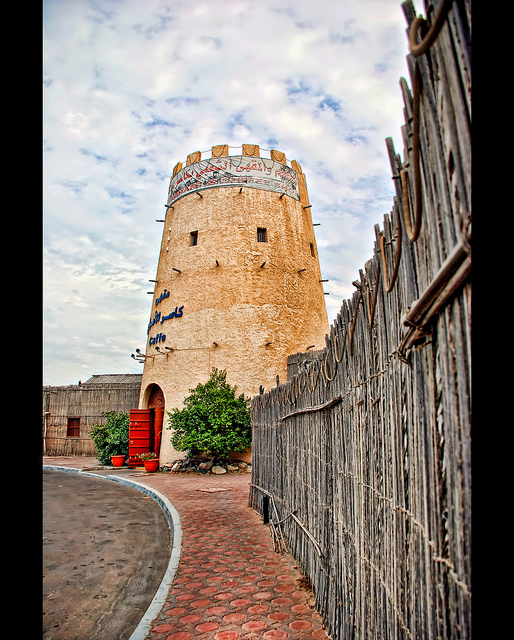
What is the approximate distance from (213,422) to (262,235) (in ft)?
26.9

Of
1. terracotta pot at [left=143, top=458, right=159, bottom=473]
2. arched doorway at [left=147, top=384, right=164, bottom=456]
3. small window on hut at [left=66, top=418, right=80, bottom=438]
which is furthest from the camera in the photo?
small window on hut at [left=66, top=418, right=80, bottom=438]

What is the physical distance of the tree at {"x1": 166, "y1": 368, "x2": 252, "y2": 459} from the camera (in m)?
17.6

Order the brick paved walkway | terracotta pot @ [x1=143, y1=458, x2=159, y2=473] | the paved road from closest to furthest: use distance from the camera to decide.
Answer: the brick paved walkway → the paved road → terracotta pot @ [x1=143, y1=458, x2=159, y2=473]

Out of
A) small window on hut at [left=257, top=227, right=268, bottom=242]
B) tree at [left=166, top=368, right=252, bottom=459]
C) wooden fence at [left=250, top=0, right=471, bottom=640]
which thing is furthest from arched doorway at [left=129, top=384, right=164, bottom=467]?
wooden fence at [left=250, top=0, right=471, bottom=640]

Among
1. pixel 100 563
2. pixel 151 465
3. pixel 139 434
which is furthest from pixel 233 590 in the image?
pixel 139 434

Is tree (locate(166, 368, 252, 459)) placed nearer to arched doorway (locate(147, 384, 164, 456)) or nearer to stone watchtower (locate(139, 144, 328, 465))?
stone watchtower (locate(139, 144, 328, 465))

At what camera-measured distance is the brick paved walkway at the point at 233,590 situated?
14.9ft

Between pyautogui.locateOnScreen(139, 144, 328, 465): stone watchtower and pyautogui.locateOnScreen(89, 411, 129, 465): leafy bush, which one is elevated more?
pyautogui.locateOnScreen(139, 144, 328, 465): stone watchtower

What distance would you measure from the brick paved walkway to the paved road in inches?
17.8

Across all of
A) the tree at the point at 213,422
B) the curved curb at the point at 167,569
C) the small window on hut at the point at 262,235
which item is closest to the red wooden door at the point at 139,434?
the tree at the point at 213,422

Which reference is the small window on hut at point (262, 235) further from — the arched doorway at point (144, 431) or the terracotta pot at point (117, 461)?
the terracotta pot at point (117, 461)
